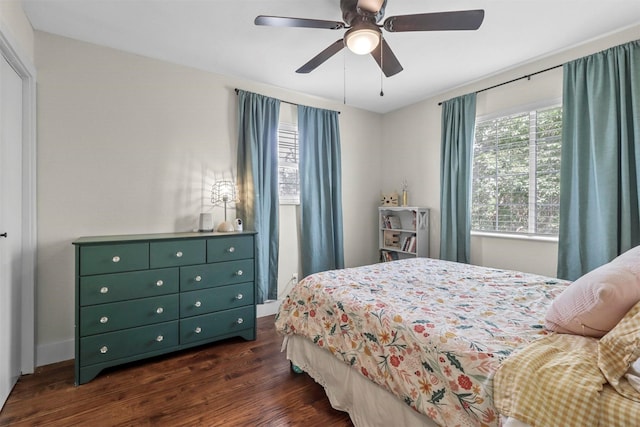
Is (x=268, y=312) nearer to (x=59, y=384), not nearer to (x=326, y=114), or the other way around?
(x=59, y=384)

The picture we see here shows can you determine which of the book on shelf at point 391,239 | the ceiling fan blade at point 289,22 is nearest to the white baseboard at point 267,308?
the book on shelf at point 391,239

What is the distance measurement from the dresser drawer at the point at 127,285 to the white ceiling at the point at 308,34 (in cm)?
189

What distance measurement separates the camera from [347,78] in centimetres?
328

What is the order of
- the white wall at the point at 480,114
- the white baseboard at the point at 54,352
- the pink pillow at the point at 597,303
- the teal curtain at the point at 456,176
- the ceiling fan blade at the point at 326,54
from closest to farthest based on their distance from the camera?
the pink pillow at the point at 597,303
the ceiling fan blade at the point at 326,54
the white baseboard at the point at 54,352
the white wall at the point at 480,114
the teal curtain at the point at 456,176

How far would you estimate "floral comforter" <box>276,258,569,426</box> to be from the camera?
114cm

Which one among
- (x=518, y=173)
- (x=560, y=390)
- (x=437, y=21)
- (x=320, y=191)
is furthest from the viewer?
(x=320, y=191)

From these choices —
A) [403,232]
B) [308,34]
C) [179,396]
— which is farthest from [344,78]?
[179,396]

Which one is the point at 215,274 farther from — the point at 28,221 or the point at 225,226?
the point at 28,221

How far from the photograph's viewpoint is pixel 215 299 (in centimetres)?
264

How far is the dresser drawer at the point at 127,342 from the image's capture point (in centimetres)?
213

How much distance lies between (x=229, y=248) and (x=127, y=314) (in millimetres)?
885

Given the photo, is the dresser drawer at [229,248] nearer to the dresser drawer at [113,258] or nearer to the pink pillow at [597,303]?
the dresser drawer at [113,258]

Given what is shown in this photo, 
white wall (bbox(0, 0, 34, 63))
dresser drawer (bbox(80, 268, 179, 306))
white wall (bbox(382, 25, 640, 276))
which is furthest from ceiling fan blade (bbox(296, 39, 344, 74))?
white wall (bbox(382, 25, 640, 276))

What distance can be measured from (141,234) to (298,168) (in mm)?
1809
